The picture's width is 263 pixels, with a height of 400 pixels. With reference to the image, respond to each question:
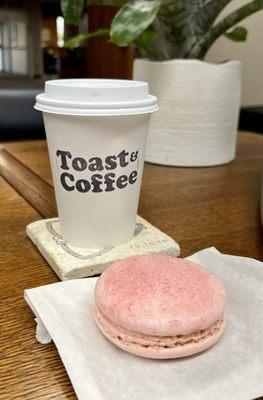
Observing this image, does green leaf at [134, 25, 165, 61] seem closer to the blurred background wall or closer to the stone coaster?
the stone coaster

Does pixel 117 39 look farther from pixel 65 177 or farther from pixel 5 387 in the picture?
pixel 5 387

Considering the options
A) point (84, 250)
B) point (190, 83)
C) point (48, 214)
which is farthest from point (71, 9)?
point (84, 250)

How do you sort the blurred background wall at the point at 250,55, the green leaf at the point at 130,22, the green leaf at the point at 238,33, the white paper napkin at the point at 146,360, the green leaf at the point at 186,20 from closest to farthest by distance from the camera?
the white paper napkin at the point at 146,360 < the green leaf at the point at 130,22 < the green leaf at the point at 186,20 < the green leaf at the point at 238,33 < the blurred background wall at the point at 250,55

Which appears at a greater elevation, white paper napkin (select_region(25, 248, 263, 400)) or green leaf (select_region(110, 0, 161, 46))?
green leaf (select_region(110, 0, 161, 46))

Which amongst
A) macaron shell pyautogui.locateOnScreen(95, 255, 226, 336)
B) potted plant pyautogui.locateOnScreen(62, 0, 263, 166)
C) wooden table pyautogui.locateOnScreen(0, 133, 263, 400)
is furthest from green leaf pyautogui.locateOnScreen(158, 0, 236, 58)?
macaron shell pyautogui.locateOnScreen(95, 255, 226, 336)

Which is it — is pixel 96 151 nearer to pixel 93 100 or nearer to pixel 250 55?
pixel 93 100

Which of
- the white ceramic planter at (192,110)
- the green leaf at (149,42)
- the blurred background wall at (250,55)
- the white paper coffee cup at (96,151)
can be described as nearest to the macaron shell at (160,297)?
the white paper coffee cup at (96,151)

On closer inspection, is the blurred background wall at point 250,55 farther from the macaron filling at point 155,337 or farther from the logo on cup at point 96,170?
the macaron filling at point 155,337
